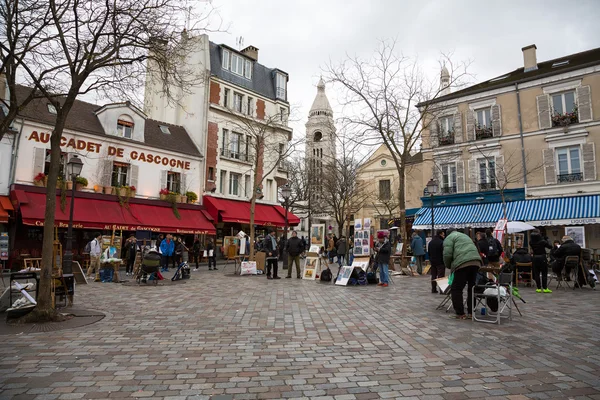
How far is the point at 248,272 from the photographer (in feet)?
50.9

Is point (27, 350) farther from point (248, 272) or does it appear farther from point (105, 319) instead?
point (248, 272)

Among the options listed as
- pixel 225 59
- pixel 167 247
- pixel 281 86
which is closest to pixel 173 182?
pixel 167 247

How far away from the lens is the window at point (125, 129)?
69.8 feet

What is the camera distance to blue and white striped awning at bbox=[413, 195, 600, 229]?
18891mm

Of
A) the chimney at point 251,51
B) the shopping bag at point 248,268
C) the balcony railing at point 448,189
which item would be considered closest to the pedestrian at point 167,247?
the shopping bag at point 248,268

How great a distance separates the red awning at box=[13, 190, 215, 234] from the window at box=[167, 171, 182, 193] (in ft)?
5.04

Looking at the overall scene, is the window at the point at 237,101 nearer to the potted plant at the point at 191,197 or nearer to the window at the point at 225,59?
the window at the point at 225,59

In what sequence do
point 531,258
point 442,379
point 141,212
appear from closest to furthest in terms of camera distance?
point 442,379
point 531,258
point 141,212

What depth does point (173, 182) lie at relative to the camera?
23297 mm

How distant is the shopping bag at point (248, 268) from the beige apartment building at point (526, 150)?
10.9 m

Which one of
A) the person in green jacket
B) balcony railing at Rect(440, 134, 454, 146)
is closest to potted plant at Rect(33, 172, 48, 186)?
the person in green jacket

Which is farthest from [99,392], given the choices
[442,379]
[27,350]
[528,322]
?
[528,322]

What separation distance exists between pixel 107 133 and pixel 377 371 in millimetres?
20624

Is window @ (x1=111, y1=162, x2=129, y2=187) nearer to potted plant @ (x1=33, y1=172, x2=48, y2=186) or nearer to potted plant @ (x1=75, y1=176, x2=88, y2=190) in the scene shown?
potted plant @ (x1=75, y1=176, x2=88, y2=190)
